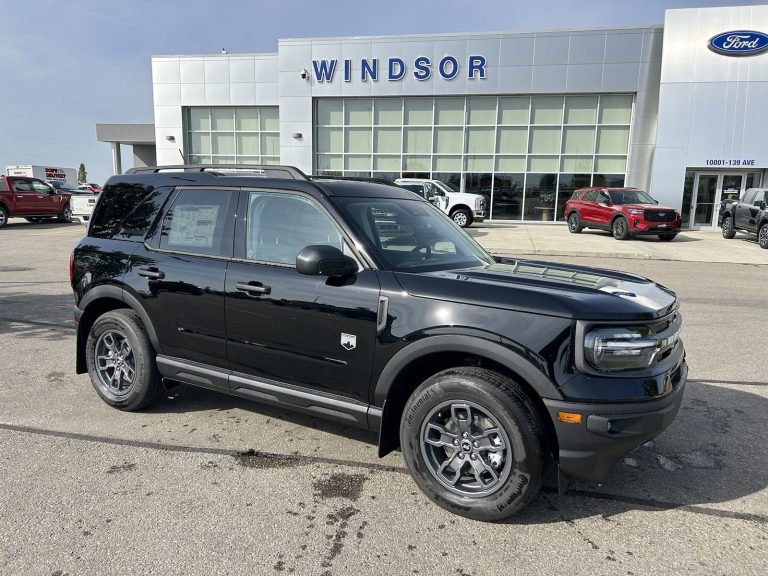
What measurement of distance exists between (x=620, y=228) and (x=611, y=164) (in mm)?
7351

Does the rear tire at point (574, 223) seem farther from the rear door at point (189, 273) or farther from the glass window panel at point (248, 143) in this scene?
the rear door at point (189, 273)

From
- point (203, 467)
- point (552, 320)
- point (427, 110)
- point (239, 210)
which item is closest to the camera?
point (552, 320)

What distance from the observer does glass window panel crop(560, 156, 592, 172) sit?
2505 cm

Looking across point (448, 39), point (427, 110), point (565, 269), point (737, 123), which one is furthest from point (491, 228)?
point (565, 269)

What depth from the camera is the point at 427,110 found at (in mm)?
26156

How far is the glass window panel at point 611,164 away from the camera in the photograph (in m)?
24.9

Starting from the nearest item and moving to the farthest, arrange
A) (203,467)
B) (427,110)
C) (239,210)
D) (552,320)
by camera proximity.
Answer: (552,320)
(203,467)
(239,210)
(427,110)

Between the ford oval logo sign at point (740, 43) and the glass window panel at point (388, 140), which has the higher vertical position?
the ford oval logo sign at point (740, 43)

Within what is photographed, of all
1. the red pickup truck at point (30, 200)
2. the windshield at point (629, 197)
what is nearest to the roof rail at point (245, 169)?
the windshield at point (629, 197)

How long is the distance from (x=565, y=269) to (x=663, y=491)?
4.92 ft

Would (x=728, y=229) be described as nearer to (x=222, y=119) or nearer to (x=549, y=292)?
(x=549, y=292)

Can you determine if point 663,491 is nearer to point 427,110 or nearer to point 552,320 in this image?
point 552,320

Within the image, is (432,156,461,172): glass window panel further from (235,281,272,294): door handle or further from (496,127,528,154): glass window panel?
(235,281,272,294): door handle

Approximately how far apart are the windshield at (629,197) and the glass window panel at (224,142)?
19730 millimetres
